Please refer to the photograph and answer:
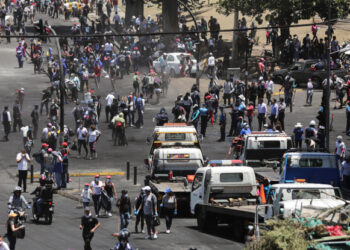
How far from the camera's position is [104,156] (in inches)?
1500

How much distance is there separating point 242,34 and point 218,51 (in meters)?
3.91

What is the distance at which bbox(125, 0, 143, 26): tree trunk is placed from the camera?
69688mm

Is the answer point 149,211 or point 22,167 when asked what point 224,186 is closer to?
point 149,211

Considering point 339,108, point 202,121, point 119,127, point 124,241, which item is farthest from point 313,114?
point 124,241

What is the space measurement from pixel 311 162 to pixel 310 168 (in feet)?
0.73

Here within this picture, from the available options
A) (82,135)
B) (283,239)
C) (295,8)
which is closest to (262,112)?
(82,135)

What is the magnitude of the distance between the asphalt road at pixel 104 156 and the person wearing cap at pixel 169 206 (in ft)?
1.14

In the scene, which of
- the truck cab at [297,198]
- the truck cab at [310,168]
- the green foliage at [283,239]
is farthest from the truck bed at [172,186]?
the green foliage at [283,239]

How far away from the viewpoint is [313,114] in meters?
45.0

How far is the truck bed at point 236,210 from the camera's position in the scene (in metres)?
22.7

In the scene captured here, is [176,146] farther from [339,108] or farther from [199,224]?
[339,108]

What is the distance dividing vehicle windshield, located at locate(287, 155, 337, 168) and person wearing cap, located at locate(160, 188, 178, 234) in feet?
13.0

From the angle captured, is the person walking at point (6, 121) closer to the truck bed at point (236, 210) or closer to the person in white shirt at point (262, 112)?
the person in white shirt at point (262, 112)

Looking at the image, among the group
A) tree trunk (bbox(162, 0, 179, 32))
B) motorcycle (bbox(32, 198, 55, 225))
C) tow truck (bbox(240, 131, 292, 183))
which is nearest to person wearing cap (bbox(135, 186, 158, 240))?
motorcycle (bbox(32, 198, 55, 225))
